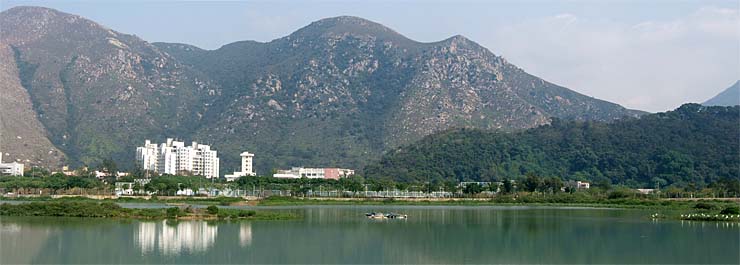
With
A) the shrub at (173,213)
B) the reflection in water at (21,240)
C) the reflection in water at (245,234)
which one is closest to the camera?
the reflection in water at (21,240)

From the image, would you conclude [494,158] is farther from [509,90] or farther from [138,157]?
[138,157]

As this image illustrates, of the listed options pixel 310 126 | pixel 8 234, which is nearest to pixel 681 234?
pixel 8 234

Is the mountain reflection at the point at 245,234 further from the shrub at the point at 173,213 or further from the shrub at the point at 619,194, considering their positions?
the shrub at the point at 619,194

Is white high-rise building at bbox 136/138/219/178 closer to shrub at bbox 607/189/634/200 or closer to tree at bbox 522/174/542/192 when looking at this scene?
tree at bbox 522/174/542/192

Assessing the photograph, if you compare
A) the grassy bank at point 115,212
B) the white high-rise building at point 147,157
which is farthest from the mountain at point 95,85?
the grassy bank at point 115,212

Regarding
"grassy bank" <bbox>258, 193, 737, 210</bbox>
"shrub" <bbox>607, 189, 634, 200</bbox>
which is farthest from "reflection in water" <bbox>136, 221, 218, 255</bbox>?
"shrub" <bbox>607, 189, 634, 200</bbox>

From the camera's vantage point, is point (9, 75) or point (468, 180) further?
point (9, 75)
